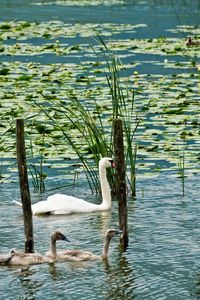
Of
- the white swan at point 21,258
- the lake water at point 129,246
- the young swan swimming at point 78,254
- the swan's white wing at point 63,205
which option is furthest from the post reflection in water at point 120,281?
the swan's white wing at point 63,205

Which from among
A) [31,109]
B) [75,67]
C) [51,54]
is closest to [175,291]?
[31,109]

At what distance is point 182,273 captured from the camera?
468 inches

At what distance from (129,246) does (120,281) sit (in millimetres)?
1400

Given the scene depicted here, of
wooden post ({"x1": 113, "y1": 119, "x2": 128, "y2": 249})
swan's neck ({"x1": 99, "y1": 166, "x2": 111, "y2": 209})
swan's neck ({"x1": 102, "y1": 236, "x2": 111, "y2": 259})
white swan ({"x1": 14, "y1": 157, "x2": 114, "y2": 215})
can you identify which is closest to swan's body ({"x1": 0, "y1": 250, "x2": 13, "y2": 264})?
swan's neck ({"x1": 102, "y1": 236, "x2": 111, "y2": 259})

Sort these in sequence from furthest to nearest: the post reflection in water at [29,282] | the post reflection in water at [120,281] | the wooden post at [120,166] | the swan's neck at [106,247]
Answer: the wooden post at [120,166] → the swan's neck at [106,247] → the post reflection in water at [29,282] → the post reflection in water at [120,281]

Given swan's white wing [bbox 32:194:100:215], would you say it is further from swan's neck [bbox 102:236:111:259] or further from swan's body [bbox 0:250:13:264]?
swan's body [bbox 0:250:13:264]

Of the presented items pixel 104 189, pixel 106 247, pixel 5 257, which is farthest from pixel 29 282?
pixel 104 189

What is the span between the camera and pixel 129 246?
1303 centimetres

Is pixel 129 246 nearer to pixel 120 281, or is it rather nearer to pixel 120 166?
pixel 120 166

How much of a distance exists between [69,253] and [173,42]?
831 inches

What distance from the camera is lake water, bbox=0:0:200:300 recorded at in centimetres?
1134

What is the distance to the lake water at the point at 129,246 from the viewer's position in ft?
37.2

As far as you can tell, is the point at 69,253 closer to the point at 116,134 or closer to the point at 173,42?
the point at 116,134

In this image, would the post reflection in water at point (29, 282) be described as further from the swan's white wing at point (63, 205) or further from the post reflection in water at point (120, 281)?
the swan's white wing at point (63, 205)
